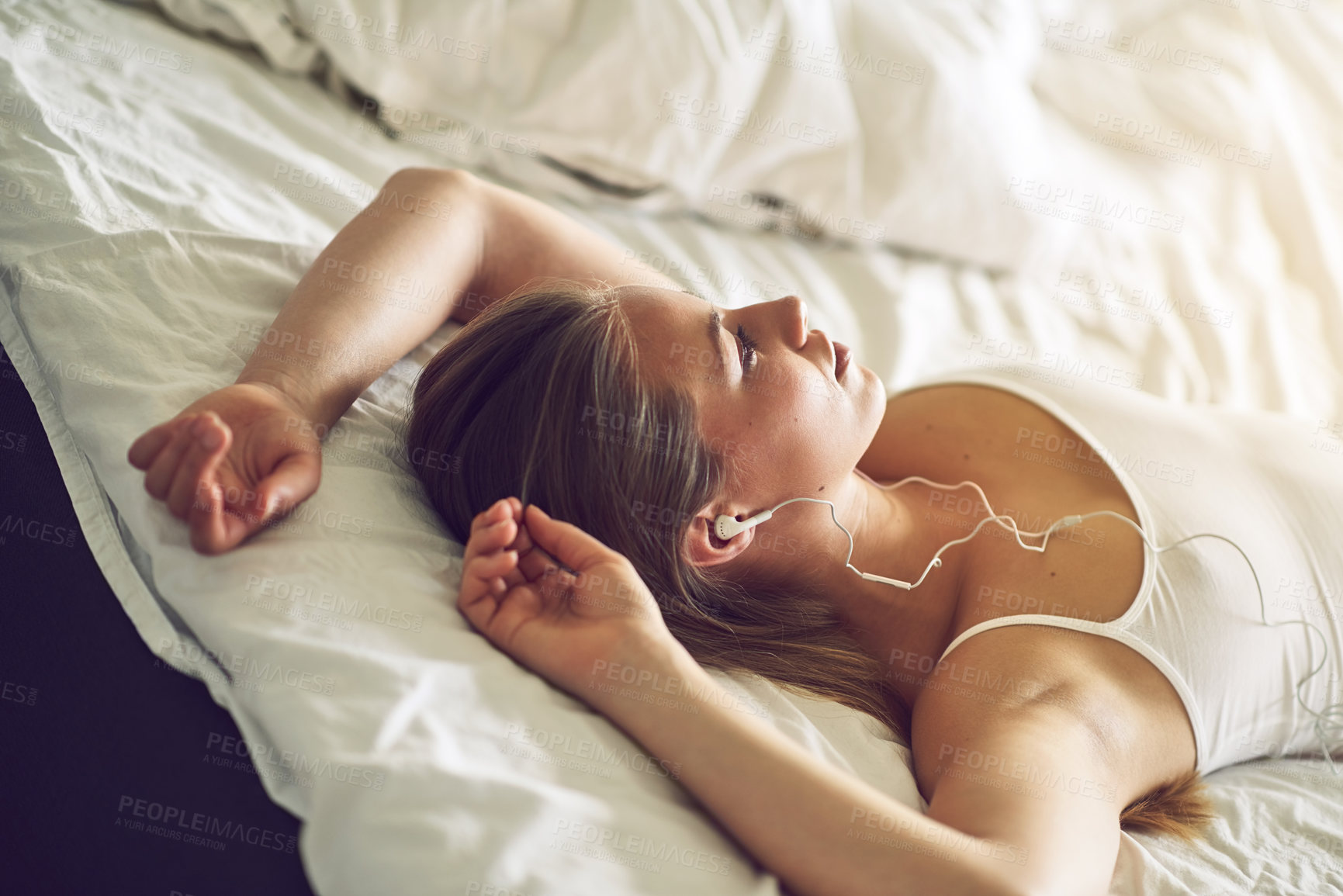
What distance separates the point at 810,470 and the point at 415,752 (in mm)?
502

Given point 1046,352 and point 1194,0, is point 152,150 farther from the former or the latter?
point 1194,0

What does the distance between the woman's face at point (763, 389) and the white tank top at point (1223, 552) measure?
0.83 feet

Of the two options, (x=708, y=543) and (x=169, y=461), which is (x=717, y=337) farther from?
(x=169, y=461)

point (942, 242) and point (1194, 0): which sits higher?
point (1194, 0)

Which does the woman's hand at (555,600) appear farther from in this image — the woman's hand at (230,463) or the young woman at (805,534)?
the woman's hand at (230,463)

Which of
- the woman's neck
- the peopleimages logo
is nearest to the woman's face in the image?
the woman's neck

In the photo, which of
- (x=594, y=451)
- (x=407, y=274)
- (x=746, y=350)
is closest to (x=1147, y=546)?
(x=746, y=350)

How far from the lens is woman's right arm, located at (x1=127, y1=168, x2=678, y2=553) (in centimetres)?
75

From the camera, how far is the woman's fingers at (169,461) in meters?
0.75

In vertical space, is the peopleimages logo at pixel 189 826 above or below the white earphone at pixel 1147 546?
above

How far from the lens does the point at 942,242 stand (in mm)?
1584

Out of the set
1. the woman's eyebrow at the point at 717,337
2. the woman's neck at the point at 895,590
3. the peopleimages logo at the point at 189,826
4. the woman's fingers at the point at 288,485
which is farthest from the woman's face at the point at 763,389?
the peopleimages logo at the point at 189,826

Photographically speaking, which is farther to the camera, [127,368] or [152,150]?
[152,150]

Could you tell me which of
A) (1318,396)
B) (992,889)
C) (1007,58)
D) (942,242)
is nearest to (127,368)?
(992,889)
